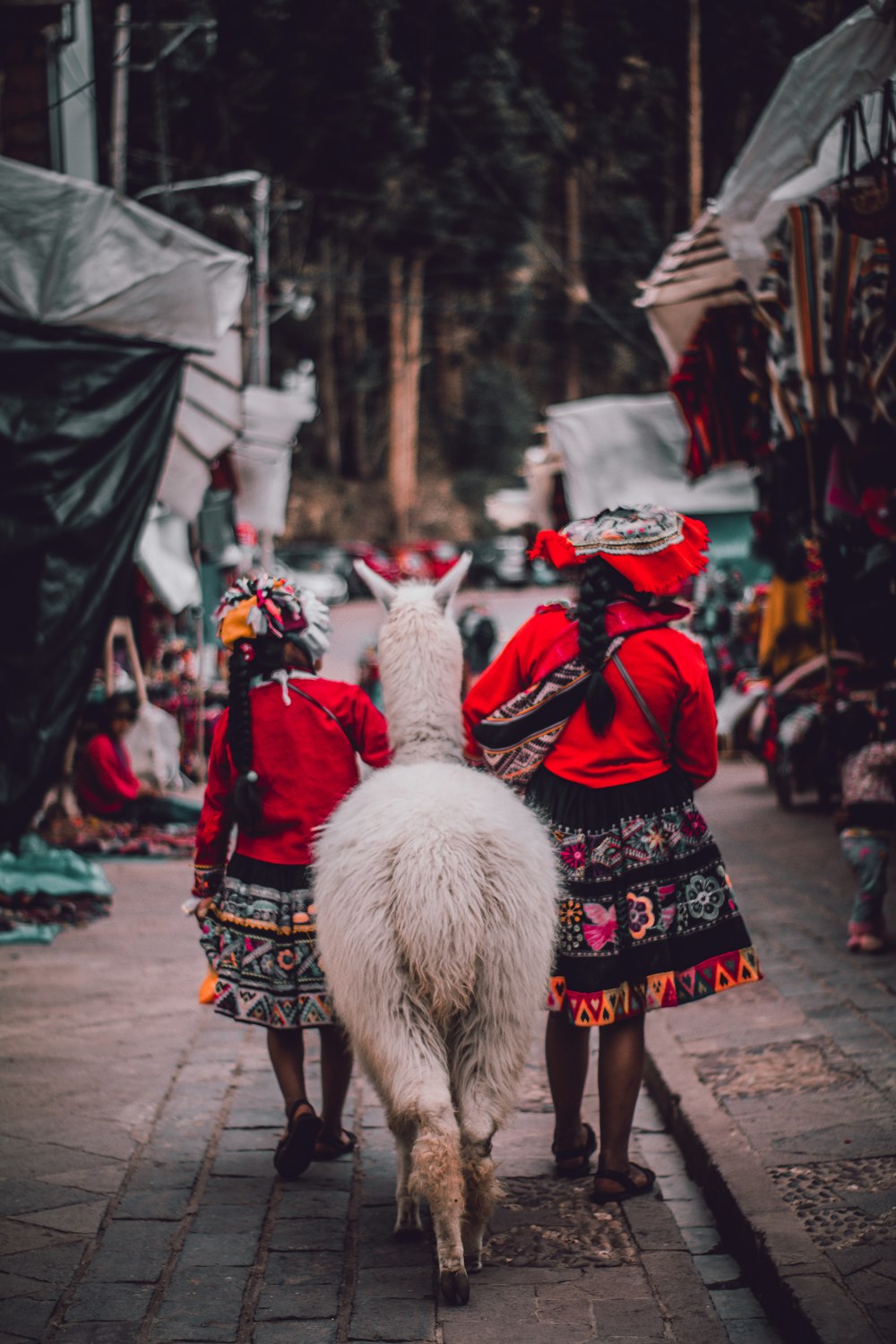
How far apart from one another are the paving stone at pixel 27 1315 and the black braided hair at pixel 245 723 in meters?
1.46

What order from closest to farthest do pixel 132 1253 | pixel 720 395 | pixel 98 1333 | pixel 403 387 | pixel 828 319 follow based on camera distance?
pixel 98 1333 → pixel 132 1253 → pixel 828 319 → pixel 720 395 → pixel 403 387

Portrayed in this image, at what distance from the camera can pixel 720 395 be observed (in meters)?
8.45

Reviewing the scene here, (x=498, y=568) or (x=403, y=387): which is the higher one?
(x=403, y=387)

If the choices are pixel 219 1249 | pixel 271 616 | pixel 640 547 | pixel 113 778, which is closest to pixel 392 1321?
pixel 219 1249

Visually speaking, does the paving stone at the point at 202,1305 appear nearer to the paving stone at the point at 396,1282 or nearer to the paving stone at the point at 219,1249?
the paving stone at the point at 219,1249

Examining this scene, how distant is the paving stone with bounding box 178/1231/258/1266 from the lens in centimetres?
371

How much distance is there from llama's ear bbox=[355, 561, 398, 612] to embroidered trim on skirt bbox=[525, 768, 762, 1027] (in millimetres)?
844

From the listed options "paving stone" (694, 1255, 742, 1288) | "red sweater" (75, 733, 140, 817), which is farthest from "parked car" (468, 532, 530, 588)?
"paving stone" (694, 1255, 742, 1288)

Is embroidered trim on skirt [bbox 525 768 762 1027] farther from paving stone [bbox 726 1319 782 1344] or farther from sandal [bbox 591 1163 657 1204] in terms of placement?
paving stone [bbox 726 1319 782 1344]

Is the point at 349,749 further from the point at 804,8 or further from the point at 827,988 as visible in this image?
the point at 804,8

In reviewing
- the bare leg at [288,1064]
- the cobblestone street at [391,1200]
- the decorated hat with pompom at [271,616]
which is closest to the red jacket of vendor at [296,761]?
the decorated hat with pompom at [271,616]

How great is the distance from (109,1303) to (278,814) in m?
1.48

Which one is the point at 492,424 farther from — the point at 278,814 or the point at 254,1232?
the point at 254,1232

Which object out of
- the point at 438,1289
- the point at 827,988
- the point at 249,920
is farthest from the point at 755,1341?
the point at 827,988
